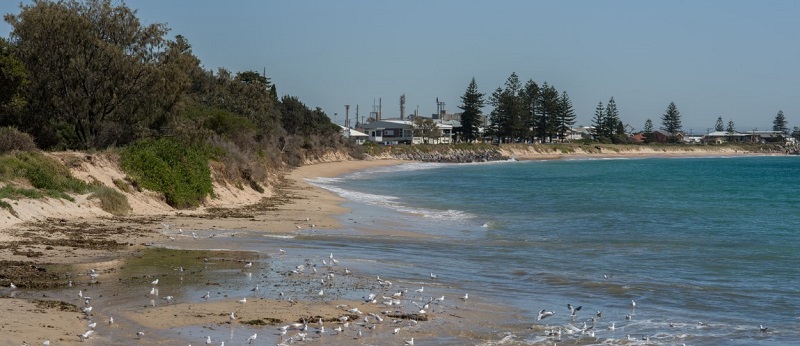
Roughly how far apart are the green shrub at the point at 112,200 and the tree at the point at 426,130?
352 feet

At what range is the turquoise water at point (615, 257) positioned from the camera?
1271cm

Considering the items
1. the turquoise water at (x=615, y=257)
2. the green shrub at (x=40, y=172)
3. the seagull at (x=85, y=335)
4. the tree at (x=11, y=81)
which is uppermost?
the tree at (x=11, y=81)

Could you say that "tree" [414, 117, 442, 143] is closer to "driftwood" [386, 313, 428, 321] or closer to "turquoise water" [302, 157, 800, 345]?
"turquoise water" [302, 157, 800, 345]

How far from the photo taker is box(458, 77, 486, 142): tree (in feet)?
409

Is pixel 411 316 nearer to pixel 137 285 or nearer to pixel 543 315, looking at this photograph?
pixel 543 315

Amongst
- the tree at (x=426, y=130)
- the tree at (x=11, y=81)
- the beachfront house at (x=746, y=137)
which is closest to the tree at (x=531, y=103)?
the tree at (x=426, y=130)

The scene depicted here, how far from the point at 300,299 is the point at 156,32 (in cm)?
2068

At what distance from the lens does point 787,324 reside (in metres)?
12.5

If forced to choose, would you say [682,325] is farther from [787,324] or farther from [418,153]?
[418,153]

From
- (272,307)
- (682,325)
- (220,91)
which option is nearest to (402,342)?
(272,307)

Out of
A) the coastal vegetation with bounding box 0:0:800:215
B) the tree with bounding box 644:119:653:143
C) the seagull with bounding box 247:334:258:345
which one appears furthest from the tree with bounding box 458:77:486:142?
the seagull with bounding box 247:334:258:345

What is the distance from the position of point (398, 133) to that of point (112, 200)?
372 ft

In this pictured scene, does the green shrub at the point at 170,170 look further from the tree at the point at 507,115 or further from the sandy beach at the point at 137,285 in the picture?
the tree at the point at 507,115

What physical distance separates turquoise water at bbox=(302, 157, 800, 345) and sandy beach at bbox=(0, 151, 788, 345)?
6.60 ft
